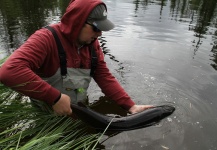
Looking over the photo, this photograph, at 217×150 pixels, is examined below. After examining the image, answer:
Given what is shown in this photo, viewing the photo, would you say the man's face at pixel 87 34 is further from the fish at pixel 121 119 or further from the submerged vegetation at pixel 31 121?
the submerged vegetation at pixel 31 121

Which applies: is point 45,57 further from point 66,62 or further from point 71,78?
point 71,78

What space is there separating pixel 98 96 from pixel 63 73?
84.6 inches

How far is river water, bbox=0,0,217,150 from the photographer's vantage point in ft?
13.4

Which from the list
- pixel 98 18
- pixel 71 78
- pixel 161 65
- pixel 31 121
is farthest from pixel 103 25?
pixel 161 65

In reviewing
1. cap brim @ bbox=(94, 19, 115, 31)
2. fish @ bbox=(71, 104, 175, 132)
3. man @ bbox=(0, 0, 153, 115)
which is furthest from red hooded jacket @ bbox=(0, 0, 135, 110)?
fish @ bbox=(71, 104, 175, 132)

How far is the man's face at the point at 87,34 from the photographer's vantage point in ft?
9.65

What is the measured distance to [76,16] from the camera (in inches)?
112

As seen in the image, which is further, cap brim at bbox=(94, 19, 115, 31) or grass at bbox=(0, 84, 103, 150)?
cap brim at bbox=(94, 19, 115, 31)

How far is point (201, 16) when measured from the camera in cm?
1567

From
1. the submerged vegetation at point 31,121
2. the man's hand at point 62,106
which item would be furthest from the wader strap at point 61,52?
the submerged vegetation at point 31,121

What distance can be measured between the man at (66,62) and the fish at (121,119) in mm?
140

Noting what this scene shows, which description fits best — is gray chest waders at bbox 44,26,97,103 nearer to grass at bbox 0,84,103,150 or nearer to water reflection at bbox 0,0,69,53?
grass at bbox 0,84,103,150

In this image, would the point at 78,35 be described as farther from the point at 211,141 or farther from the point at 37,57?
the point at 211,141

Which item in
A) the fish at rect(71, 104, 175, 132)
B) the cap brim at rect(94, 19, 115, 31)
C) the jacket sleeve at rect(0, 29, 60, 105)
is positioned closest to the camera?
the jacket sleeve at rect(0, 29, 60, 105)
